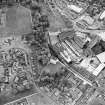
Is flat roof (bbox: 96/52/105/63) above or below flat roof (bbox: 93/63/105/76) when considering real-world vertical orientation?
above

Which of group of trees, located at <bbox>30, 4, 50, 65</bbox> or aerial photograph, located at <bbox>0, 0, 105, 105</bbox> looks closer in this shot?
aerial photograph, located at <bbox>0, 0, 105, 105</bbox>

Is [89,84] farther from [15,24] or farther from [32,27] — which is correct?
[15,24]

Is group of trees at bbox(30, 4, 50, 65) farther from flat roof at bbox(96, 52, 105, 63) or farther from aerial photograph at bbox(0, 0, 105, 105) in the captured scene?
flat roof at bbox(96, 52, 105, 63)

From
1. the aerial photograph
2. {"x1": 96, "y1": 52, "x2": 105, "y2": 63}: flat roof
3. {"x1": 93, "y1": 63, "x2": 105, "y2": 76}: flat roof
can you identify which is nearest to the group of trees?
the aerial photograph

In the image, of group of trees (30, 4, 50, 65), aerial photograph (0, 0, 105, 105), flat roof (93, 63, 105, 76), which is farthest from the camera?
group of trees (30, 4, 50, 65)

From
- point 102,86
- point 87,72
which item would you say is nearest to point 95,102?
point 102,86

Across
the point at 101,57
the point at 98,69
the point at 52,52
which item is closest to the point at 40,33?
the point at 52,52

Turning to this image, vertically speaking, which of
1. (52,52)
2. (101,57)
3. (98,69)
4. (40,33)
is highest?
(40,33)

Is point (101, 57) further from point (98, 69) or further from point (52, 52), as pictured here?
point (52, 52)
